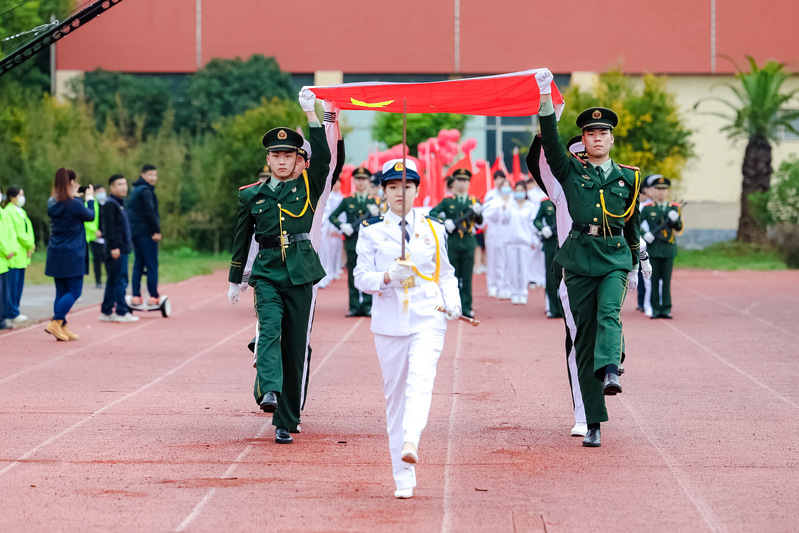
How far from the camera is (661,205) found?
16109 millimetres

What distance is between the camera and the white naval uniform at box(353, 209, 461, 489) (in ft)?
19.2

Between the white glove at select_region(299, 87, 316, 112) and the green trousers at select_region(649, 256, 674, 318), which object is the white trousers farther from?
the green trousers at select_region(649, 256, 674, 318)

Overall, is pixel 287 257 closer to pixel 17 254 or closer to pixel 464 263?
pixel 17 254

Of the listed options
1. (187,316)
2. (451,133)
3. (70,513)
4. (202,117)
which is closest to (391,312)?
(70,513)

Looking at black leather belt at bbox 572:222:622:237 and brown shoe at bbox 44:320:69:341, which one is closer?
black leather belt at bbox 572:222:622:237

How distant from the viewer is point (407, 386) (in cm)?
586

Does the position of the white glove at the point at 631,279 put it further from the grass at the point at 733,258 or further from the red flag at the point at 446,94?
the grass at the point at 733,258

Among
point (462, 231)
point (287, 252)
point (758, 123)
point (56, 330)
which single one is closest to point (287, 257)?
point (287, 252)

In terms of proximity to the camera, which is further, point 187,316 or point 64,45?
point 64,45

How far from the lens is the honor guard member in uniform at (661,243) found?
15.9 metres

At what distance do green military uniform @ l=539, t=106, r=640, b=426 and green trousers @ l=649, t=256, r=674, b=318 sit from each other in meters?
8.46

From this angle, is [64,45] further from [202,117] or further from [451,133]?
[451,133]

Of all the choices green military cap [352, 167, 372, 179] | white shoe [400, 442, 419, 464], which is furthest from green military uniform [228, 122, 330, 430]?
green military cap [352, 167, 372, 179]

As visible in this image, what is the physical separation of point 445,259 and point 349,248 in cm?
1070
